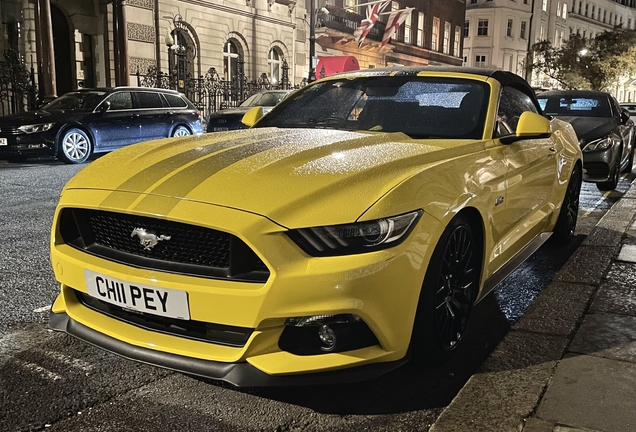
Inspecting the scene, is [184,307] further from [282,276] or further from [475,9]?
[475,9]

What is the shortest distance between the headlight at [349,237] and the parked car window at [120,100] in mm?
11376

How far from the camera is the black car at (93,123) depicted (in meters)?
11.5

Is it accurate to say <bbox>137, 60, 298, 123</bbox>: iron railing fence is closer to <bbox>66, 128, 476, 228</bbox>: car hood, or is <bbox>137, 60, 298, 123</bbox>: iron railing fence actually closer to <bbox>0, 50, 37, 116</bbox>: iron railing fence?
<bbox>0, 50, 37, 116</bbox>: iron railing fence

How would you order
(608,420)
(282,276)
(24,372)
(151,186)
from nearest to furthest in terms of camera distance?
(282,276) → (608,420) → (151,186) → (24,372)

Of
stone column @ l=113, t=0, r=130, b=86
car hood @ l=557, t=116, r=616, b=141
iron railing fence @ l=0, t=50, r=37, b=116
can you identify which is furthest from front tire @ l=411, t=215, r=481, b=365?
stone column @ l=113, t=0, r=130, b=86

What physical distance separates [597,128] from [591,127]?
92 mm

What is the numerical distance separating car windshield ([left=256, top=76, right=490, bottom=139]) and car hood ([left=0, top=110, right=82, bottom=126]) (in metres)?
8.83

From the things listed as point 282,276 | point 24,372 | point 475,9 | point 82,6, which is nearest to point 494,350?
point 282,276

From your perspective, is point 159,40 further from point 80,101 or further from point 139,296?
point 139,296

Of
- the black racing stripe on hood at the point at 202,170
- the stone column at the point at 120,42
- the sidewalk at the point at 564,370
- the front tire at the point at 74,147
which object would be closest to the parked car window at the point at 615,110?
the sidewalk at the point at 564,370

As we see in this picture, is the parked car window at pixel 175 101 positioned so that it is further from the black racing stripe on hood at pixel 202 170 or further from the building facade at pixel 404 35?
the building facade at pixel 404 35

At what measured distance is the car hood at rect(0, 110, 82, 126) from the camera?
11.7m

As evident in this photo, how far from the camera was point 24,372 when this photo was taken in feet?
9.49

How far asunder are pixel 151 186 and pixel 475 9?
209 feet
